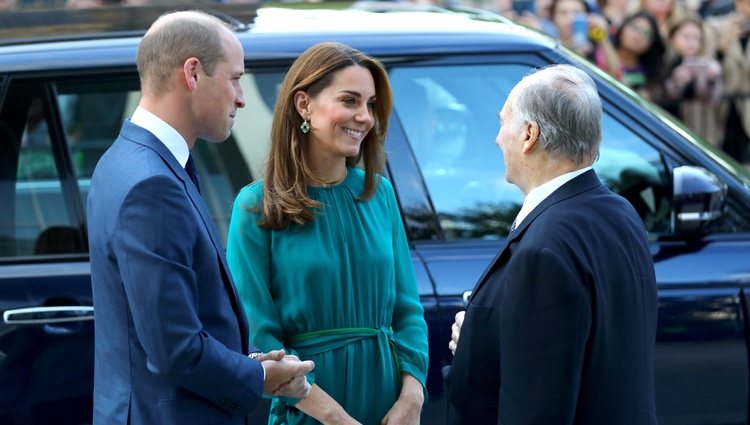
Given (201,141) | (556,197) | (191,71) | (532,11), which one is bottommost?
(532,11)

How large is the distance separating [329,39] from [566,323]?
1.74 m

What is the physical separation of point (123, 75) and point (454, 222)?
1.14 metres

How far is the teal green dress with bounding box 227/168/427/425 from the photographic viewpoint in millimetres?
2768

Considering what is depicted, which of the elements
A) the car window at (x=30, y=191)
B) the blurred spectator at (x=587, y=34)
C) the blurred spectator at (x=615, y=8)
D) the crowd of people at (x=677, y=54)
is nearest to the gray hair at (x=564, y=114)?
the car window at (x=30, y=191)

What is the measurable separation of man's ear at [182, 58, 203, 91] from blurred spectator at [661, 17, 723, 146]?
5695mm

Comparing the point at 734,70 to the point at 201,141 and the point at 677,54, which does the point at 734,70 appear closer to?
the point at 677,54

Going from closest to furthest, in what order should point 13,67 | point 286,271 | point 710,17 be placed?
point 286,271 < point 13,67 < point 710,17

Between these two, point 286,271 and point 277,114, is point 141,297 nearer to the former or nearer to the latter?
point 286,271

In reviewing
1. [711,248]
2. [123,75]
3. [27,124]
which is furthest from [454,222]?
[27,124]

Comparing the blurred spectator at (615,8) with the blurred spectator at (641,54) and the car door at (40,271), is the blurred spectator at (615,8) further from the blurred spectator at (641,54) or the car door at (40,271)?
the car door at (40,271)

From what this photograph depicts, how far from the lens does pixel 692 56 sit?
7695 millimetres

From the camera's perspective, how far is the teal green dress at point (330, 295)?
277 cm

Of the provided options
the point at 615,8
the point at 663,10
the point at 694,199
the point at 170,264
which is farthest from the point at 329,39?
the point at 615,8

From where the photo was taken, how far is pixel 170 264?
2.22 m
